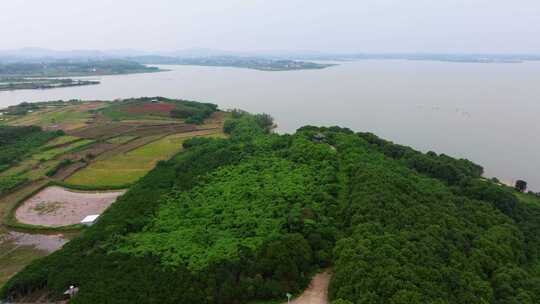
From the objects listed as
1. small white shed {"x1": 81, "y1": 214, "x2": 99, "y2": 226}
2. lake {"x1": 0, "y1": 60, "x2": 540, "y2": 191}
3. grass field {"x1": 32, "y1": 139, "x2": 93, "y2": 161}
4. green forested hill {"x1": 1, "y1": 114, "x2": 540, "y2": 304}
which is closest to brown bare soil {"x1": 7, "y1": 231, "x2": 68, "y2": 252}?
small white shed {"x1": 81, "y1": 214, "x2": 99, "y2": 226}

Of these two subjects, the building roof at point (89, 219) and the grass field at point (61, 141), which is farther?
the grass field at point (61, 141)

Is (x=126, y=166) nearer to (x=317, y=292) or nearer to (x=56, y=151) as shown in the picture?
(x=56, y=151)

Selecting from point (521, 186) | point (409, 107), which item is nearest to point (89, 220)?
point (521, 186)

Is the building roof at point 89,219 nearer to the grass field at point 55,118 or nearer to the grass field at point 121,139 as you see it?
the grass field at point 121,139

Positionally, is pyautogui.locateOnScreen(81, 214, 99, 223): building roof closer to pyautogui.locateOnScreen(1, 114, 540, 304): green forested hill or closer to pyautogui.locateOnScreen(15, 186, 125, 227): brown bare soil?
pyautogui.locateOnScreen(15, 186, 125, 227): brown bare soil

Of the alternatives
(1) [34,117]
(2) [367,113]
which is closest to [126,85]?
(1) [34,117]

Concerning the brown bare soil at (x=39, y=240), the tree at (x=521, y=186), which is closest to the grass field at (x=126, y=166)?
the brown bare soil at (x=39, y=240)
